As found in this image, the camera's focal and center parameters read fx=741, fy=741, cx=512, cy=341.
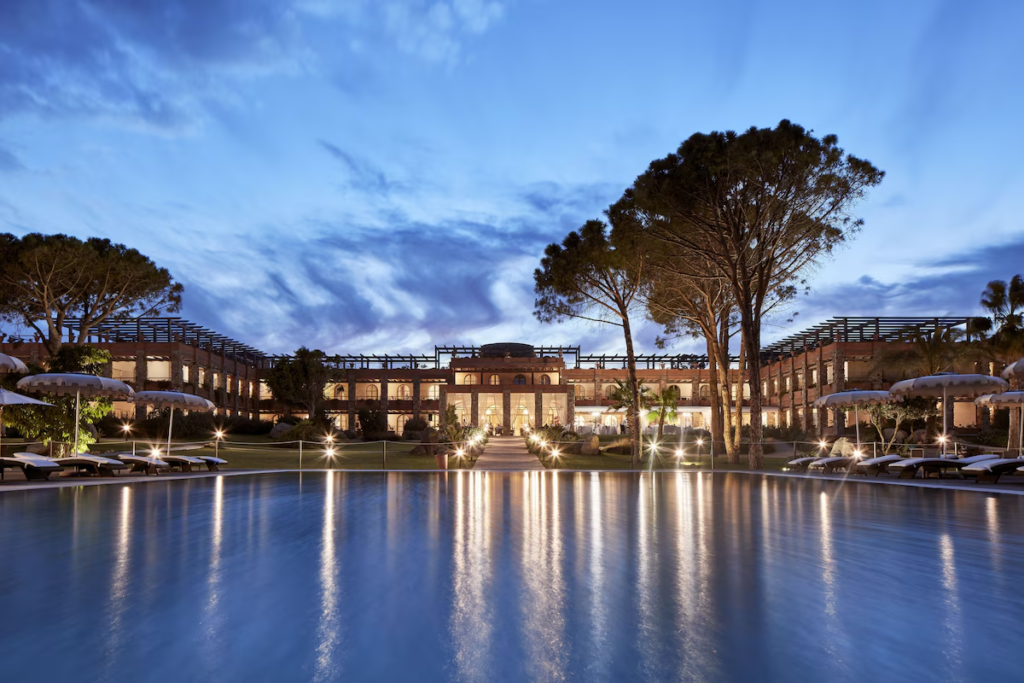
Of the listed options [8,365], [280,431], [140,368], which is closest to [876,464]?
[8,365]

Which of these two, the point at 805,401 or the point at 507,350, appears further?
the point at 507,350

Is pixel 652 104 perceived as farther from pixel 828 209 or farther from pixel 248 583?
pixel 248 583

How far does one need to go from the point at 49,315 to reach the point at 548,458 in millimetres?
23567

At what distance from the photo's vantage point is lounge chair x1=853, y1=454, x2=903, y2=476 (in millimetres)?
20047

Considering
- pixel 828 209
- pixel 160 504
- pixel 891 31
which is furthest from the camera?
pixel 828 209

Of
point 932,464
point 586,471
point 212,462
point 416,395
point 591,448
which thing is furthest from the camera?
point 416,395

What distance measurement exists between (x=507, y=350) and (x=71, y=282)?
4036cm

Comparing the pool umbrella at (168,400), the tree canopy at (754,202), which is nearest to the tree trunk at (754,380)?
the tree canopy at (754,202)

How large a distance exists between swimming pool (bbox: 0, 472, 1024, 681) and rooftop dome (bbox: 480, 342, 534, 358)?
2295 inches

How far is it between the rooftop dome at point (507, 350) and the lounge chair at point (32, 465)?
167 ft

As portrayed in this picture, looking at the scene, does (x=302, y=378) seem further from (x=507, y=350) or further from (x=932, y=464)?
(x=932, y=464)

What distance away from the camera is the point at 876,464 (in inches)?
793

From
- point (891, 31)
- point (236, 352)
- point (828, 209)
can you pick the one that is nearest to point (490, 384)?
point (236, 352)

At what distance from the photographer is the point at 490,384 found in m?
59.8
